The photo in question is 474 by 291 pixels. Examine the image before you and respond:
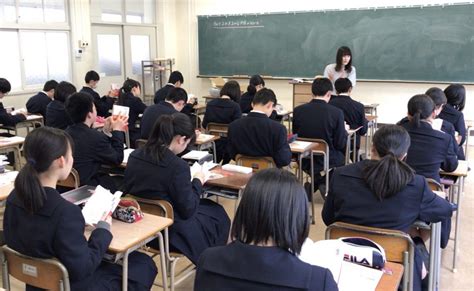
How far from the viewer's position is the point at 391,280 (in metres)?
1.68

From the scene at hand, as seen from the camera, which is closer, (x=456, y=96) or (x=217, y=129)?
(x=456, y=96)

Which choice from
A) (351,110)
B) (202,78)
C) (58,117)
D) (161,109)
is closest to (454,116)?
(351,110)

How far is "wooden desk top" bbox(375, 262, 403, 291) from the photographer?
162 centimetres

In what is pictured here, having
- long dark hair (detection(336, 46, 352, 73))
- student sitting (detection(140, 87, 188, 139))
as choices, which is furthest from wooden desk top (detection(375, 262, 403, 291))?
long dark hair (detection(336, 46, 352, 73))

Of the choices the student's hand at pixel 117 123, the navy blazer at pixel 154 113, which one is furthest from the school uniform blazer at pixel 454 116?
the student's hand at pixel 117 123

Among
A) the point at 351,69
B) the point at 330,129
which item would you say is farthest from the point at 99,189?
the point at 351,69

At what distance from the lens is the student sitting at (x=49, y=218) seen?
176 centimetres

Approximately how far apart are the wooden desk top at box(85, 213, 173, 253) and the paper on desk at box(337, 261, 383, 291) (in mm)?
964

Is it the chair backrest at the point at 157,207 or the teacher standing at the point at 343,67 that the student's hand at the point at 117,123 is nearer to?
the chair backrest at the point at 157,207

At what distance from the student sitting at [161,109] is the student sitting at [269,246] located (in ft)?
11.5

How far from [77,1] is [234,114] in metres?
4.82

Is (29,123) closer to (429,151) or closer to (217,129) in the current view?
(217,129)

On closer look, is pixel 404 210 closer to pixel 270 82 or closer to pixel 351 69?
pixel 351 69

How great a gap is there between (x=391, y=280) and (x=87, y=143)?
2367mm
